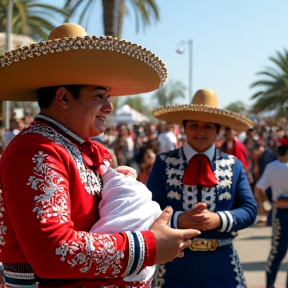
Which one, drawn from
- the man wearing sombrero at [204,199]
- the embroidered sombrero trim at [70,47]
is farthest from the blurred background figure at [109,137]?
the embroidered sombrero trim at [70,47]

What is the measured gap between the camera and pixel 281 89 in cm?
3203

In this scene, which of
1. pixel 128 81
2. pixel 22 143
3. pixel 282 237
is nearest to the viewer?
pixel 22 143

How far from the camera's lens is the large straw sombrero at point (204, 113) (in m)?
3.94

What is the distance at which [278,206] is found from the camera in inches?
255

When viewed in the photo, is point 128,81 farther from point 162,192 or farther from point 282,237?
point 282,237

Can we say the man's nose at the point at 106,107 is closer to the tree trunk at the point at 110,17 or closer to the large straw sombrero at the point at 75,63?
the large straw sombrero at the point at 75,63

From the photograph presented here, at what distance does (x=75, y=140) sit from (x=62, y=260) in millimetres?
537

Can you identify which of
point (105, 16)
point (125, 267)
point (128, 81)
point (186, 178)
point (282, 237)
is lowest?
point (282, 237)

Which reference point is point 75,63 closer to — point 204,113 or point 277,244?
point 204,113

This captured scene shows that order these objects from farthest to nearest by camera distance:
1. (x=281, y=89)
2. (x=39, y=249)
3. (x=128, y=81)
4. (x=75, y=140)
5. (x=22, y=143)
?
(x=281, y=89) → (x=128, y=81) → (x=75, y=140) → (x=22, y=143) → (x=39, y=249)

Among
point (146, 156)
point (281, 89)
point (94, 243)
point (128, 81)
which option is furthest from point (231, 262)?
point (281, 89)

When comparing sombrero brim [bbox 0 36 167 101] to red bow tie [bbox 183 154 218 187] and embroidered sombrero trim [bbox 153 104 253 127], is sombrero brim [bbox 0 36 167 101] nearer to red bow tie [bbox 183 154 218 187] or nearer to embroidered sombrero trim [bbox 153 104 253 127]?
red bow tie [bbox 183 154 218 187]

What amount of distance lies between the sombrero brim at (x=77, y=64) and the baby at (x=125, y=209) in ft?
1.38

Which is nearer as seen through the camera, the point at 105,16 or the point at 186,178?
the point at 186,178
